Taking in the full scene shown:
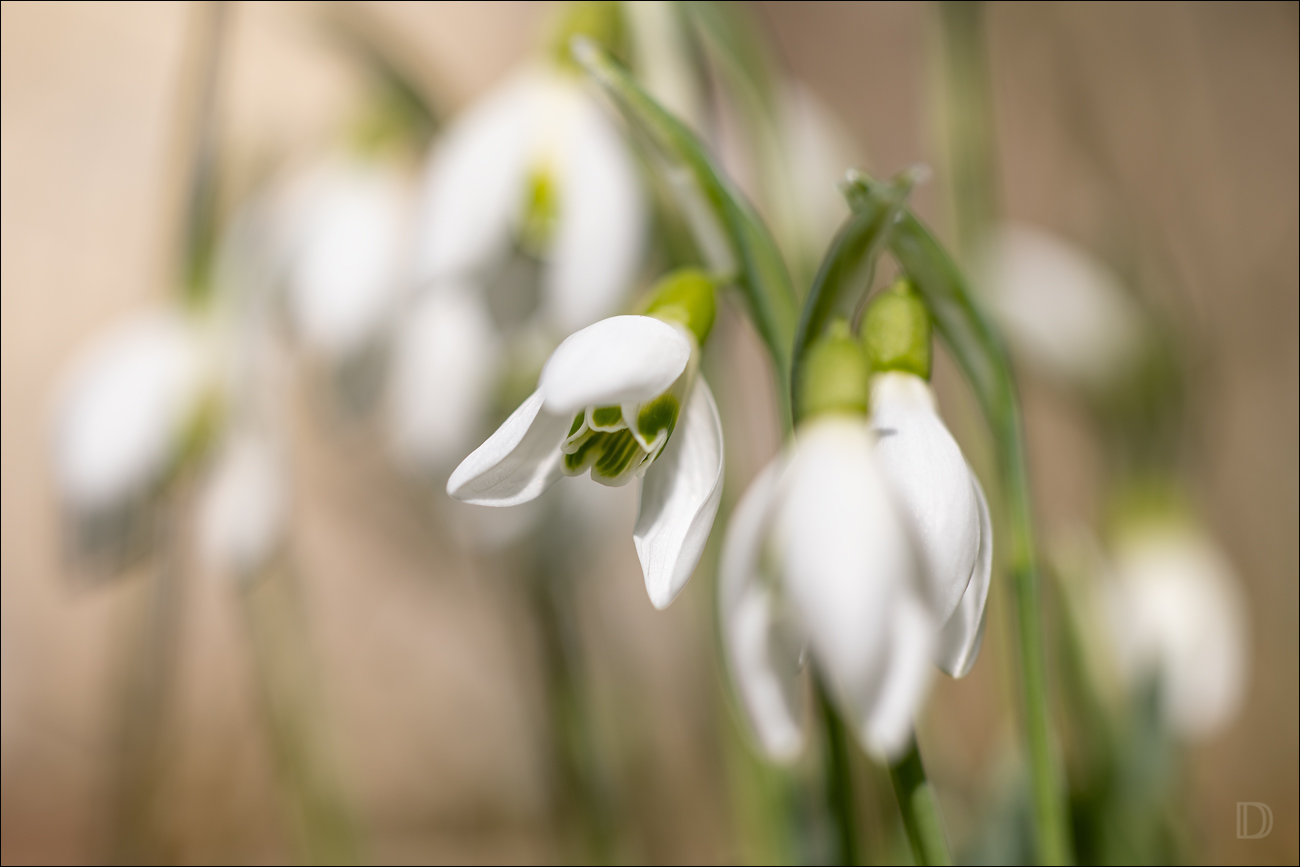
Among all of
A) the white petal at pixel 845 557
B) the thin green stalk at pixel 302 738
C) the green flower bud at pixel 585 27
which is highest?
the green flower bud at pixel 585 27

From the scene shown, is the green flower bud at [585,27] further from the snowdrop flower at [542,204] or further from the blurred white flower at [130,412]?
the blurred white flower at [130,412]

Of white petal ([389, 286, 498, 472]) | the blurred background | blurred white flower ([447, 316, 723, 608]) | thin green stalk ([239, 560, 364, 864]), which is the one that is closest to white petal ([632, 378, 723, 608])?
blurred white flower ([447, 316, 723, 608])

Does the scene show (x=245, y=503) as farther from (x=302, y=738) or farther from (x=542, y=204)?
(x=542, y=204)

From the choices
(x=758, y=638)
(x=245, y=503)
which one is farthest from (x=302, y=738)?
(x=758, y=638)

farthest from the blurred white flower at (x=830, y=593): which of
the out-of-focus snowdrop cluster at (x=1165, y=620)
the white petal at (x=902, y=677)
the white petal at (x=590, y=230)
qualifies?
the out-of-focus snowdrop cluster at (x=1165, y=620)

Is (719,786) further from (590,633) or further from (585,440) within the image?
(585,440)

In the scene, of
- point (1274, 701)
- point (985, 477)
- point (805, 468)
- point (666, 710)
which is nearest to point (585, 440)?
point (805, 468)
